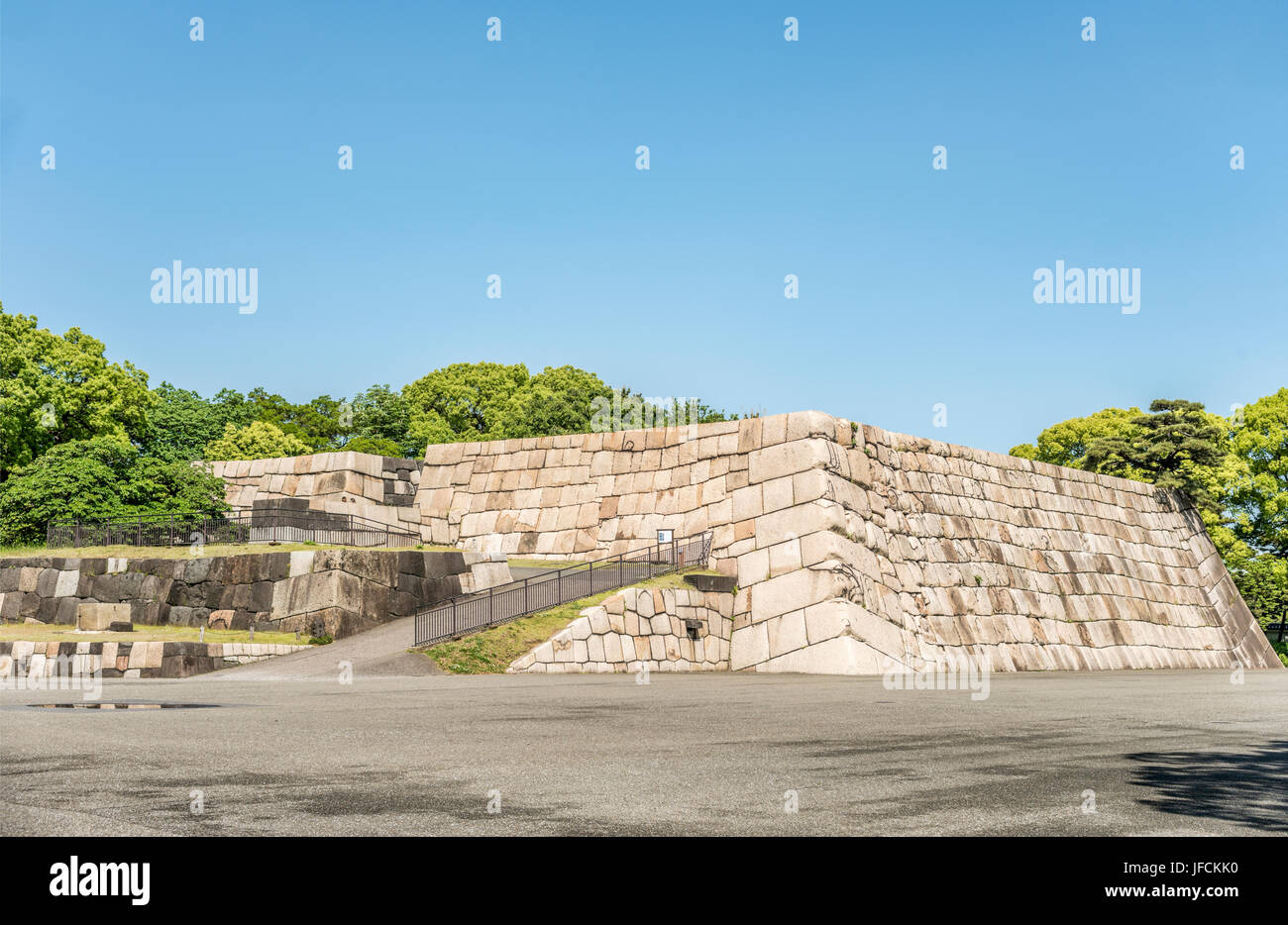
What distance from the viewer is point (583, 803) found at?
657cm

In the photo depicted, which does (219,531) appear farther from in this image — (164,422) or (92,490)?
(164,422)

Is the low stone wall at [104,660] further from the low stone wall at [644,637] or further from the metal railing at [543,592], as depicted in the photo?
the low stone wall at [644,637]

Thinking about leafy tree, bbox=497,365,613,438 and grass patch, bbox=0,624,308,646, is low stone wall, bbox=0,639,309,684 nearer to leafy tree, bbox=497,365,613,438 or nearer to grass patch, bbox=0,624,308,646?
grass patch, bbox=0,624,308,646

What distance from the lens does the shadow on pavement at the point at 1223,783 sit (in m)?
6.23

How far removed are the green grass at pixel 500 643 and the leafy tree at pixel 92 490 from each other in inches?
630

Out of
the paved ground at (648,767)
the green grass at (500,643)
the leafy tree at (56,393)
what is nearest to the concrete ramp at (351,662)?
the green grass at (500,643)

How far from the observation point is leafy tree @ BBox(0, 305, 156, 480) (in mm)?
45094

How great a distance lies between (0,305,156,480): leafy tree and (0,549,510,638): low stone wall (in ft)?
56.2

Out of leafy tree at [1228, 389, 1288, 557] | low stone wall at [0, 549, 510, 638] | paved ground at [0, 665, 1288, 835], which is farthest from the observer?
leafy tree at [1228, 389, 1288, 557]

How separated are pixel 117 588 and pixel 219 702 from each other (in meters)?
16.1

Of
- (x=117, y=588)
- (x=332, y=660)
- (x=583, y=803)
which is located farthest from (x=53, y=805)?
(x=117, y=588)

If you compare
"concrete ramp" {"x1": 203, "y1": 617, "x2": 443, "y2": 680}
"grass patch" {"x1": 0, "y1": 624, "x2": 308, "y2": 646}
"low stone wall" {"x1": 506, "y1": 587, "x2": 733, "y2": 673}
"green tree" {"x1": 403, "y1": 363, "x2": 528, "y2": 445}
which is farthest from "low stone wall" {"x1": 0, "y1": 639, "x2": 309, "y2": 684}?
"green tree" {"x1": 403, "y1": 363, "x2": 528, "y2": 445}

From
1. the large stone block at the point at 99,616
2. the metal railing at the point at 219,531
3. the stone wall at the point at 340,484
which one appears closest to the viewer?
the large stone block at the point at 99,616

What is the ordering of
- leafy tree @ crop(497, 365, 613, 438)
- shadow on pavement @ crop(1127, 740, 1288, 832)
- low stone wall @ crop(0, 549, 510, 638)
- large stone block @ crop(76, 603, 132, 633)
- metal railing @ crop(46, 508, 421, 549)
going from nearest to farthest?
1. shadow on pavement @ crop(1127, 740, 1288, 832)
2. large stone block @ crop(76, 603, 132, 633)
3. low stone wall @ crop(0, 549, 510, 638)
4. metal railing @ crop(46, 508, 421, 549)
5. leafy tree @ crop(497, 365, 613, 438)
